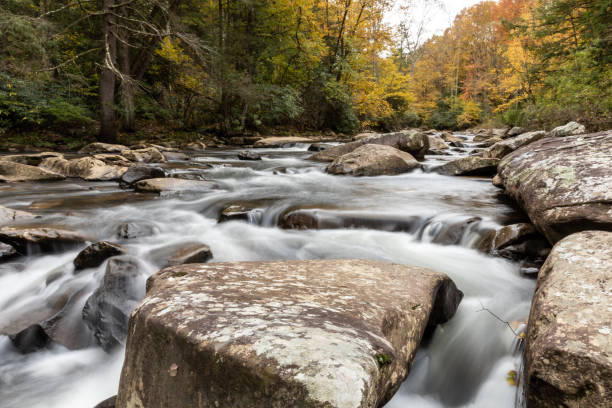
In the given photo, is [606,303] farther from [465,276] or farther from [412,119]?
[412,119]

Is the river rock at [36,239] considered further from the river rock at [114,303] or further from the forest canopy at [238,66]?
the forest canopy at [238,66]

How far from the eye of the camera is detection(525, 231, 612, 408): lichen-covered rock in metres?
1.14

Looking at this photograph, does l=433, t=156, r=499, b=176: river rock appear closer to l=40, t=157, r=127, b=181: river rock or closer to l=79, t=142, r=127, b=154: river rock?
l=40, t=157, r=127, b=181: river rock

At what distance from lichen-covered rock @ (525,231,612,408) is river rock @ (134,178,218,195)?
17.4 ft

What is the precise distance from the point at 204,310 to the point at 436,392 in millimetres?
1551

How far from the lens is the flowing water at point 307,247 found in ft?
6.61

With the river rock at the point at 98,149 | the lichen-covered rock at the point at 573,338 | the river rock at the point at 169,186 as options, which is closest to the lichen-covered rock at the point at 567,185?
the lichen-covered rock at the point at 573,338

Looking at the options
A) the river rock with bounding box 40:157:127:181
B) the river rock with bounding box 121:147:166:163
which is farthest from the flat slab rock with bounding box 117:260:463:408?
the river rock with bounding box 121:147:166:163

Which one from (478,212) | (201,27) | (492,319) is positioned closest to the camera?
(492,319)

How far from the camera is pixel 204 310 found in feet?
3.89

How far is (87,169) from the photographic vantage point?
21.9ft

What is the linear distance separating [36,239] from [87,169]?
410 centimetres

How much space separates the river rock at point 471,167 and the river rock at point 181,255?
5675 mm

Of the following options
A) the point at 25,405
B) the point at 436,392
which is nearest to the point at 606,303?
the point at 436,392
